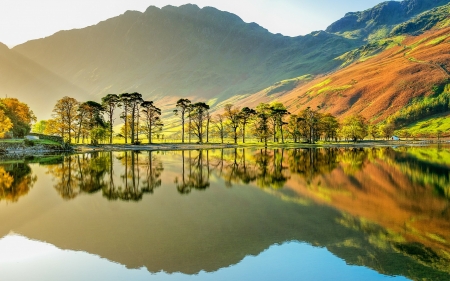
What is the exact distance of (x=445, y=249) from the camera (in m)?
14.1

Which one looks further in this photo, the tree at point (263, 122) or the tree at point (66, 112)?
the tree at point (263, 122)

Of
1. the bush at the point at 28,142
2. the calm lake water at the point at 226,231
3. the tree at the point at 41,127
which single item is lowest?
the calm lake water at the point at 226,231

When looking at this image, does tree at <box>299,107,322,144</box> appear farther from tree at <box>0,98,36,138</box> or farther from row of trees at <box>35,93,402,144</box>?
tree at <box>0,98,36,138</box>

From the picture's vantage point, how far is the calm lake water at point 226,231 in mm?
12461

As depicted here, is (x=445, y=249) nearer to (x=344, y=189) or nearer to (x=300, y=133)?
(x=344, y=189)

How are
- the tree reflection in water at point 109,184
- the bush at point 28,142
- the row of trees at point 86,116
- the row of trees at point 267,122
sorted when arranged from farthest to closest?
1. the row of trees at point 267,122
2. the row of trees at point 86,116
3. the bush at point 28,142
4. the tree reflection in water at point 109,184

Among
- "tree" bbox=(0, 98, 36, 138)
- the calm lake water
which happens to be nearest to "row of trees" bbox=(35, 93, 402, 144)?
"tree" bbox=(0, 98, 36, 138)

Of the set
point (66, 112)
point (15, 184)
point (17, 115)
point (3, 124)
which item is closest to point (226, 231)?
point (15, 184)

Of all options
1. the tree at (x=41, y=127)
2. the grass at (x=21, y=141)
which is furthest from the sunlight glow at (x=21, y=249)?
the tree at (x=41, y=127)

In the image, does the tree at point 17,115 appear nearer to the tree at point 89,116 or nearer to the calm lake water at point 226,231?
the tree at point 89,116

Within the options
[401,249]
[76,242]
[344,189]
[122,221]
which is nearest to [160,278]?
[76,242]

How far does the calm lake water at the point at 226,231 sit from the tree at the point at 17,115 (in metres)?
66.9

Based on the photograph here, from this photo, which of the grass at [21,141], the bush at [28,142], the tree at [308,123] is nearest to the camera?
the grass at [21,141]

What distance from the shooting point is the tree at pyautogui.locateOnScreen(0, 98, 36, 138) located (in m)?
85.6
